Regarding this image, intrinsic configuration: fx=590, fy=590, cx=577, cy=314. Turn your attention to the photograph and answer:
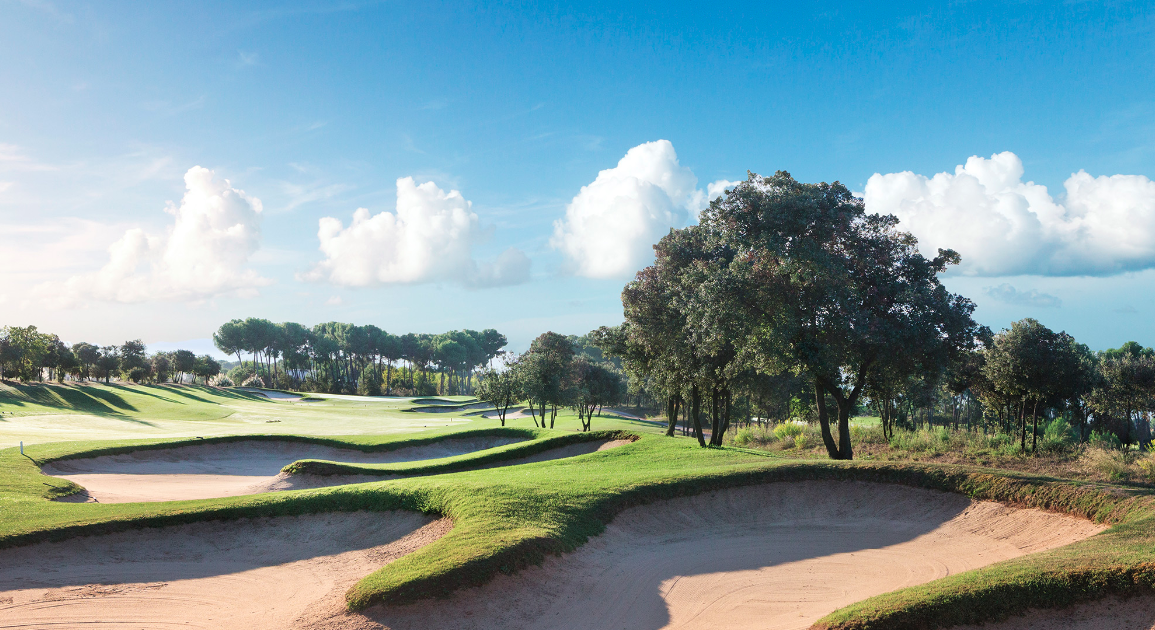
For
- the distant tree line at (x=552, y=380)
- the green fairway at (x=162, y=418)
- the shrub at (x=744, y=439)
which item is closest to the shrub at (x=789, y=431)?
the shrub at (x=744, y=439)

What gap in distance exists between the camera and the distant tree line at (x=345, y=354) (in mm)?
118812

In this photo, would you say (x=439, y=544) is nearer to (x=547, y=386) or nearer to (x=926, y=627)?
(x=926, y=627)

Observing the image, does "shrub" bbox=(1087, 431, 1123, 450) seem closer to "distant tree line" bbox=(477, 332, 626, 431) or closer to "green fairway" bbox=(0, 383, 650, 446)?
"green fairway" bbox=(0, 383, 650, 446)

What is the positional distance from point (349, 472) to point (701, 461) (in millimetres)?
14598

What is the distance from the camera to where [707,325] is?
23.5 meters

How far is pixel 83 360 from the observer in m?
84.4

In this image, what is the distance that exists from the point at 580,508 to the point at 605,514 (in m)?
0.71

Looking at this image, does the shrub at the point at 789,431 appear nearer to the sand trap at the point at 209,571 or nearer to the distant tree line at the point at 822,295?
the distant tree line at the point at 822,295

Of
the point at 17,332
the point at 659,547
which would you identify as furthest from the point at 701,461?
the point at 17,332

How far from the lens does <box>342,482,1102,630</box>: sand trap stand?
10555 millimetres

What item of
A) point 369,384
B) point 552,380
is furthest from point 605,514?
point 369,384

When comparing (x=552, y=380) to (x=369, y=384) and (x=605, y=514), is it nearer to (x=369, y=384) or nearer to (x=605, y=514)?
(x=605, y=514)

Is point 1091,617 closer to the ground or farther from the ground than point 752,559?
farther from the ground

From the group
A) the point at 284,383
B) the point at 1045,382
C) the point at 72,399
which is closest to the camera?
the point at 1045,382
